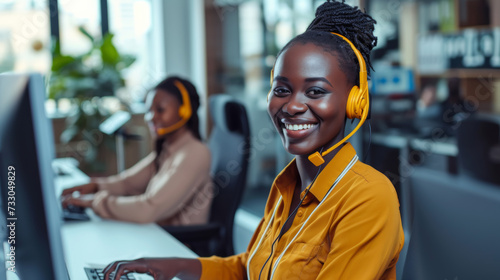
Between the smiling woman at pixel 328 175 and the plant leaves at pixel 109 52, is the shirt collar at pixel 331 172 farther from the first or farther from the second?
the plant leaves at pixel 109 52

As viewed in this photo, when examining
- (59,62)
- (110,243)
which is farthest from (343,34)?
(59,62)

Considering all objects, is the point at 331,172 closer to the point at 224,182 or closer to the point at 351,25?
the point at 351,25

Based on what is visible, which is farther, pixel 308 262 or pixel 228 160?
pixel 228 160

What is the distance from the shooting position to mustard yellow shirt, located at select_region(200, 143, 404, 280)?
837 mm

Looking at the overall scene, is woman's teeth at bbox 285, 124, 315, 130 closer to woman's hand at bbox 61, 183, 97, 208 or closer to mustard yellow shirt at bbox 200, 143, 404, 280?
mustard yellow shirt at bbox 200, 143, 404, 280

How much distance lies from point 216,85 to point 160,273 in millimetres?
3122

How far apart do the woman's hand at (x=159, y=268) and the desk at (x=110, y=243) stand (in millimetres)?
276

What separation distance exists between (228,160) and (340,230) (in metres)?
1.31

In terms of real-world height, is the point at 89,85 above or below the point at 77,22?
below

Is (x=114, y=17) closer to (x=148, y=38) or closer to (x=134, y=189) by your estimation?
(x=148, y=38)

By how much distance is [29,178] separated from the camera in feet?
2.17

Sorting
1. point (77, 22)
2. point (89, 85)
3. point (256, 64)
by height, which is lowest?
point (89, 85)

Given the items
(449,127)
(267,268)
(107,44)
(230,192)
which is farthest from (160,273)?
(107,44)

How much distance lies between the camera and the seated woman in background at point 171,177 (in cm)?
190
